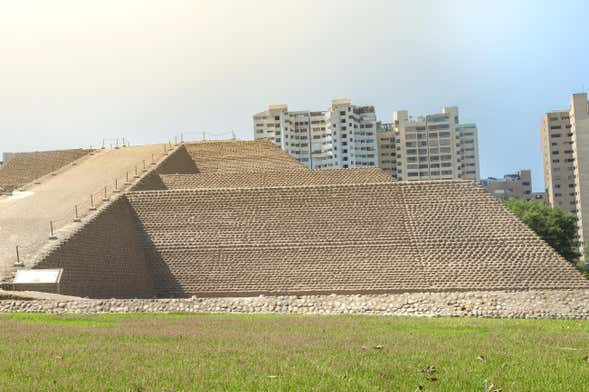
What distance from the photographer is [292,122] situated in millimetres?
125312

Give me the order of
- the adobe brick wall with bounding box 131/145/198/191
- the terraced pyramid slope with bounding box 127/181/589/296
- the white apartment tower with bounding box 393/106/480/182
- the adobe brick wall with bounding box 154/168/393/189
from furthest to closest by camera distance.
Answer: the white apartment tower with bounding box 393/106/480/182 < the adobe brick wall with bounding box 154/168/393/189 < the adobe brick wall with bounding box 131/145/198/191 < the terraced pyramid slope with bounding box 127/181/589/296

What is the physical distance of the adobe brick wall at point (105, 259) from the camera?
2750 centimetres

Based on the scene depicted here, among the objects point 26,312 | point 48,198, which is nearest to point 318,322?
point 26,312

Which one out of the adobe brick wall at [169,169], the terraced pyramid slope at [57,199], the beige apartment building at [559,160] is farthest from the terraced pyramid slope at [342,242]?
the beige apartment building at [559,160]

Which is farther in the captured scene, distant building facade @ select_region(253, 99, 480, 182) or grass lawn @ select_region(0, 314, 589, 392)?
distant building facade @ select_region(253, 99, 480, 182)

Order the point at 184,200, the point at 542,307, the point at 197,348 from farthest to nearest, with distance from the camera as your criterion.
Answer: the point at 184,200 < the point at 542,307 < the point at 197,348

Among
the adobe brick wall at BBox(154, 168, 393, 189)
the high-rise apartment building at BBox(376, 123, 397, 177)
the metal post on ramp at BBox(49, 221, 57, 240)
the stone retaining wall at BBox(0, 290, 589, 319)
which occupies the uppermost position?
the high-rise apartment building at BBox(376, 123, 397, 177)

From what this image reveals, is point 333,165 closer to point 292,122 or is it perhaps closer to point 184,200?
point 292,122

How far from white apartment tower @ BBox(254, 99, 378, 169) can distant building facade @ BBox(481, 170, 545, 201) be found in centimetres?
1916

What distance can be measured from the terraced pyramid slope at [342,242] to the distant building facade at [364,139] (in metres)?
86.3

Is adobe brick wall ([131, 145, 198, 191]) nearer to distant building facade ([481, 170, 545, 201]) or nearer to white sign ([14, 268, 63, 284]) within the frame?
white sign ([14, 268, 63, 284])

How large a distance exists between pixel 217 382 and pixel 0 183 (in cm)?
3940

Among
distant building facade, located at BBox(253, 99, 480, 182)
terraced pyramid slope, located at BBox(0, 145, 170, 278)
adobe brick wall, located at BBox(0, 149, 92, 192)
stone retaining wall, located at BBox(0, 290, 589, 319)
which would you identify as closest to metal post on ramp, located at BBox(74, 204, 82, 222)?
terraced pyramid slope, located at BBox(0, 145, 170, 278)

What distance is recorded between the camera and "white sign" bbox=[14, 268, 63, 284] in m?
24.5
